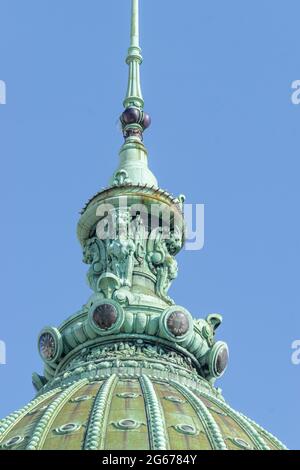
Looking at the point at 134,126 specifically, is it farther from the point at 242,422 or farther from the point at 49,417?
the point at 49,417

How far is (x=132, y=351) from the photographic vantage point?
7694 cm

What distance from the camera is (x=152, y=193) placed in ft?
279

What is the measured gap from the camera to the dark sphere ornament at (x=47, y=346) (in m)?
79.7

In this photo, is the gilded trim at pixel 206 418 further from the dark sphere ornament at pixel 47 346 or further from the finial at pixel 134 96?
the finial at pixel 134 96

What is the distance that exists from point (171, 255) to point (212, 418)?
56.5 feet

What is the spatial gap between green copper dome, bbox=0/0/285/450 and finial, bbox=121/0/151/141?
5 centimetres

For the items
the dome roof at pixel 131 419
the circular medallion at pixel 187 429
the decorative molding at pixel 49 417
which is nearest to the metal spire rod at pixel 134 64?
the dome roof at pixel 131 419

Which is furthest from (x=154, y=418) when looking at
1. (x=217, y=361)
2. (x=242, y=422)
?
(x=217, y=361)

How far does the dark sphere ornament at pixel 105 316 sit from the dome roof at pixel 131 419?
145 inches

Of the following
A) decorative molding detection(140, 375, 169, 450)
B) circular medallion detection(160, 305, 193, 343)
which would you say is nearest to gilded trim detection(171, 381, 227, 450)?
decorative molding detection(140, 375, 169, 450)

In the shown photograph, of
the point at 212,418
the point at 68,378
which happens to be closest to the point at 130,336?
the point at 68,378

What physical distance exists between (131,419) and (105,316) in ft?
35.1
